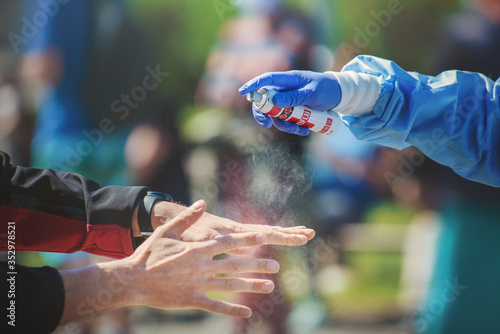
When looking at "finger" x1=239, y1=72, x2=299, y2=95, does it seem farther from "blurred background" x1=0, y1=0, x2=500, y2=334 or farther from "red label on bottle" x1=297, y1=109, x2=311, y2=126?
"blurred background" x1=0, y1=0, x2=500, y2=334

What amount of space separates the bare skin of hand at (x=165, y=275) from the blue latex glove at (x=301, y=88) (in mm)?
389

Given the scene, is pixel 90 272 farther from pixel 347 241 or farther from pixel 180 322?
pixel 347 241

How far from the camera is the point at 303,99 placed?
4.20 ft

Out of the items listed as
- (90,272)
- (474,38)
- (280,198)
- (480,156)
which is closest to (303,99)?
(280,198)

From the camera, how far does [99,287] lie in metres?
1.17

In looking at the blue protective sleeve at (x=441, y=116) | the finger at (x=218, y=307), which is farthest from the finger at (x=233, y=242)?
the blue protective sleeve at (x=441, y=116)

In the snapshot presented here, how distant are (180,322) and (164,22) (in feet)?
3.43

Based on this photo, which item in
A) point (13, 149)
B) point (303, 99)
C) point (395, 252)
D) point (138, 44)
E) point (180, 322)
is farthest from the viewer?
point (395, 252)

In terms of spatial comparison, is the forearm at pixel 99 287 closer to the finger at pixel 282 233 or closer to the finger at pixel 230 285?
the finger at pixel 230 285

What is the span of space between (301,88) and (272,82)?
83 millimetres

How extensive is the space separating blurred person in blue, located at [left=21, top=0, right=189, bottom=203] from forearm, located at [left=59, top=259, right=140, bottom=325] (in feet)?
1.16

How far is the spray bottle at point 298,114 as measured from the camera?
1.26 m

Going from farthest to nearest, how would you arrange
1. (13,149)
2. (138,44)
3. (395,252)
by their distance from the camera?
(395,252) < (138,44) < (13,149)

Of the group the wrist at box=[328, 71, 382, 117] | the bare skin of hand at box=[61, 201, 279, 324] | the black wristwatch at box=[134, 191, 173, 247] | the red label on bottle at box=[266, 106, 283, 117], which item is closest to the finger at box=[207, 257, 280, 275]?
the bare skin of hand at box=[61, 201, 279, 324]
